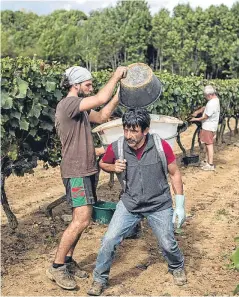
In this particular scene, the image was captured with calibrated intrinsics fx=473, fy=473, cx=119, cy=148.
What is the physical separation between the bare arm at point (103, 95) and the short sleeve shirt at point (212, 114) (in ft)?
19.8

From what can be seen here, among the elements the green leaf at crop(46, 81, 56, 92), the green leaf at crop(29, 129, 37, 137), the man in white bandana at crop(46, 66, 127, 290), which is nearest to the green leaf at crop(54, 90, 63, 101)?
the green leaf at crop(46, 81, 56, 92)

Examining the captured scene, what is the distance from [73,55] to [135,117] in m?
50.4

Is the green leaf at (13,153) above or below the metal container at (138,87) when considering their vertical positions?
below

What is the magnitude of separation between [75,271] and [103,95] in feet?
5.80

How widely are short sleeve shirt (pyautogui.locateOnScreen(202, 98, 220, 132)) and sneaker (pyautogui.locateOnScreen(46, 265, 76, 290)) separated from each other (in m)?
6.30

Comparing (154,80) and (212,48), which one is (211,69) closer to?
(212,48)

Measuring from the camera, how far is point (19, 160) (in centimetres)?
573

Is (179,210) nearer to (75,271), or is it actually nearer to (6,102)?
(75,271)

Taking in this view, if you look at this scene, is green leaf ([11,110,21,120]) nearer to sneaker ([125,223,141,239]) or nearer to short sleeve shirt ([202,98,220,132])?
sneaker ([125,223,141,239])

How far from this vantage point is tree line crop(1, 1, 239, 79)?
1849 inches

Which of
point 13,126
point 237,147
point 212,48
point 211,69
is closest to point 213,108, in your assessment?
point 237,147

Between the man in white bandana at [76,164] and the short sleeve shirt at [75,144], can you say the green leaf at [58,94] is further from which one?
the short sleeve shirt at [75,144]

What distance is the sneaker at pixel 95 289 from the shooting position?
411 centimetres

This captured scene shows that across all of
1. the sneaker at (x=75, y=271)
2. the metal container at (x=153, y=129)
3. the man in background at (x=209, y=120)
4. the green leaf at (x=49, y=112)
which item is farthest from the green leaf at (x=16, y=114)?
the man in background at (x=209, y=120)
